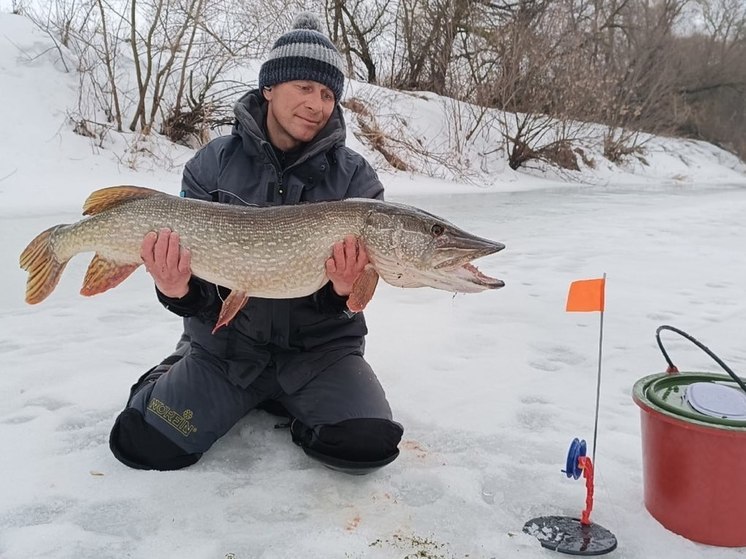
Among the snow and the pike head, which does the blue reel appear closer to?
the snow

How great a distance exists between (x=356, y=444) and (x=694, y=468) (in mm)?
715

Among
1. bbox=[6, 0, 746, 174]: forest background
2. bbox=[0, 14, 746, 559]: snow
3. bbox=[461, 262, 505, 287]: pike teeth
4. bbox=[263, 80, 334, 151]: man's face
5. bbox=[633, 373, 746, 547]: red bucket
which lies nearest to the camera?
bbox=[633, 373, 746, 547]: red bucket

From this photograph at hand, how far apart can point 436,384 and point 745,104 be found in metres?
23.5

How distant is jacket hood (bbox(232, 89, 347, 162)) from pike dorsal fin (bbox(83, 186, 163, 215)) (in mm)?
299

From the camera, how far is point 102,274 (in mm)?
1679

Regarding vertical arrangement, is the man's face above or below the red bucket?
above

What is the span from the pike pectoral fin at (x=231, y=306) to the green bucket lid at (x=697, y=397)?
0.95 m

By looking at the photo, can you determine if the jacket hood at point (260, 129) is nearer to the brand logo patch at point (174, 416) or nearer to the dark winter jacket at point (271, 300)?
the dark winter jacket at point (271, 300)

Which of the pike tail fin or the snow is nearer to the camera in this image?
the snow

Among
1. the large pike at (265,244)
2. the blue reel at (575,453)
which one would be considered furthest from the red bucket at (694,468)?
the large pike at (265,244)

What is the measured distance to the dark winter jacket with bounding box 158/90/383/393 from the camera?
1.69m

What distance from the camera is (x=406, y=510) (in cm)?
131

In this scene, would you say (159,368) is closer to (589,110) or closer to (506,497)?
(506,497)

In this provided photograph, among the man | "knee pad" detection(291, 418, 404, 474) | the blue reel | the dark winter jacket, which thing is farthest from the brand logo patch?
the blue reel
